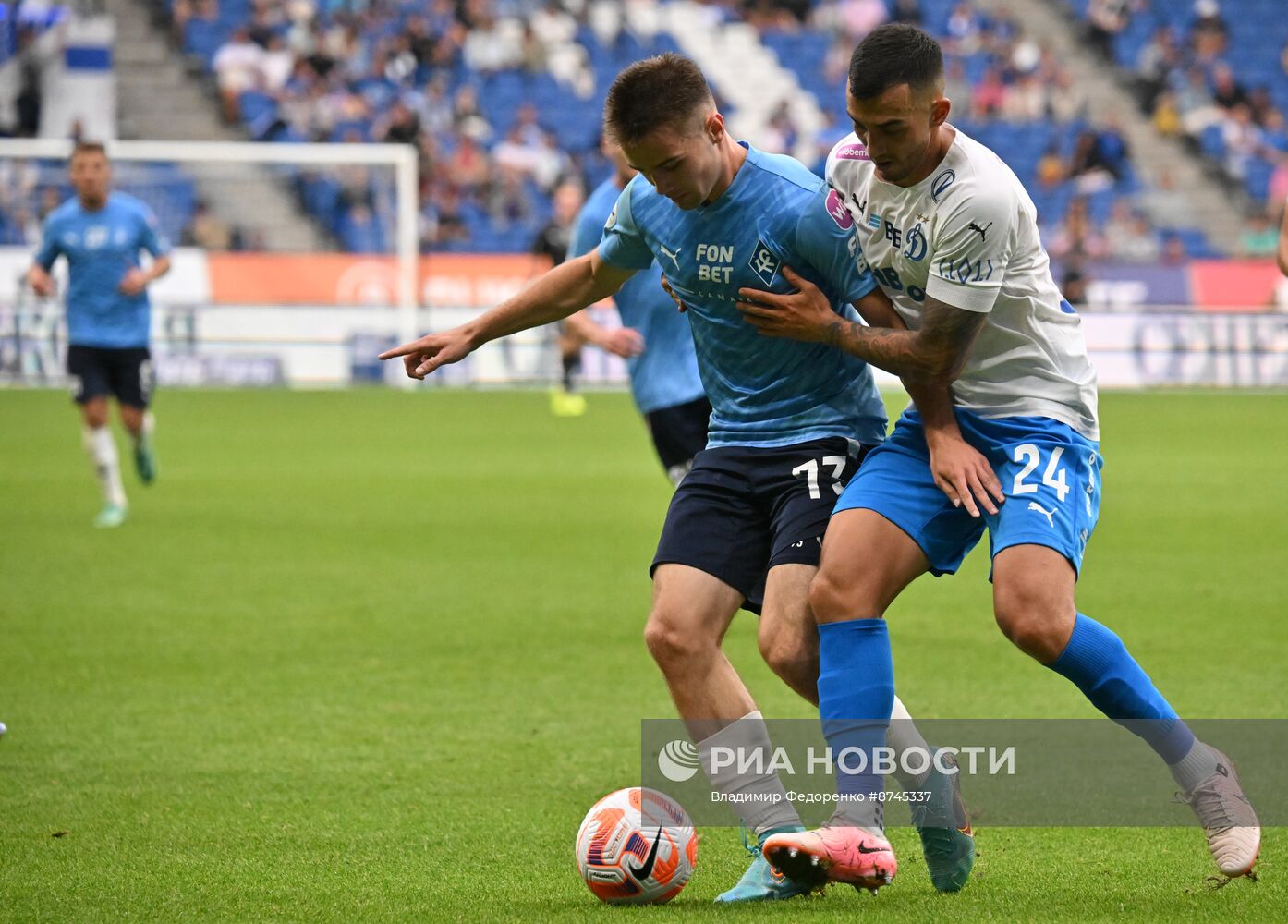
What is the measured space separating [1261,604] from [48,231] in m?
9.03

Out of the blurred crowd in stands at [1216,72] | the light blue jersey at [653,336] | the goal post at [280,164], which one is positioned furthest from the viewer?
the blurred crowd in stands at [1216,72]

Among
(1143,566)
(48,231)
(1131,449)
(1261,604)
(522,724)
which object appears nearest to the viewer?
(522,724)

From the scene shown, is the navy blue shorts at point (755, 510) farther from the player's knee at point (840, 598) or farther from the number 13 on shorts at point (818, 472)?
the player's knee at point (840, 598)

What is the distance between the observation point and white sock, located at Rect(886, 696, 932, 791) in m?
4.53

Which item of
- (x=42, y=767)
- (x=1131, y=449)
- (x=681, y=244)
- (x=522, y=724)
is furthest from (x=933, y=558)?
(x=1131, y=449)

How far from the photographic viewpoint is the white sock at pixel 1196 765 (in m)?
4.53

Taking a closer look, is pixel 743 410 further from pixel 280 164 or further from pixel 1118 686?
pixel 280 164

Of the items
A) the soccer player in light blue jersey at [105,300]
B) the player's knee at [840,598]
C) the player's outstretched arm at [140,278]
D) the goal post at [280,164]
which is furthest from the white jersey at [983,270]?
the goal post at [280,164]

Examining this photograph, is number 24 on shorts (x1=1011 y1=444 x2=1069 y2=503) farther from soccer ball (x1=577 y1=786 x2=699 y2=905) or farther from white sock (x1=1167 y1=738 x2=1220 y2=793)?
soccer ball (x1=577 y1=786 x2=699 y2=905)

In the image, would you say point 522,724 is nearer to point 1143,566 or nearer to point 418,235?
point 1143,566

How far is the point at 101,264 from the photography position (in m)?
13.1

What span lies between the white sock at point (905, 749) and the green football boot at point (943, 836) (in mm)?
30

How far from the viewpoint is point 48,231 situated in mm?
13195

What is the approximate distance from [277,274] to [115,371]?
42.6 ft
